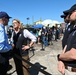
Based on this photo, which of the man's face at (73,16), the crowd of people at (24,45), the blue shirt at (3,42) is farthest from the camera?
the blue shirt at (3,42)

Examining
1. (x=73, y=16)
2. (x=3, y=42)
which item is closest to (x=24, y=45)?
(x=3, y=42)

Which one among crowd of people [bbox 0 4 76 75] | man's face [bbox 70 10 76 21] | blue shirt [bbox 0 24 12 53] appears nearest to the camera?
crowd of people [bbox 0 4 76 75]

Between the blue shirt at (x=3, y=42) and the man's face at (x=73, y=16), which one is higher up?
the man's face at (x=73, y=16)

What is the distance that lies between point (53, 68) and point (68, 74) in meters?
5.47

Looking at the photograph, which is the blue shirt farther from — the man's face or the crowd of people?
the man's face

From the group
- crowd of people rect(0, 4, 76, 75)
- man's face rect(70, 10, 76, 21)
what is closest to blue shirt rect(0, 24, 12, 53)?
crowd of people rect(0, 4, 76, 75)

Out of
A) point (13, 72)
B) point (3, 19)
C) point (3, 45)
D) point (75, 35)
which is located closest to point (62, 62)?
point (75, 35)

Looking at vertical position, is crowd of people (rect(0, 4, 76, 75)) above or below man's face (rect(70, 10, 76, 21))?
below

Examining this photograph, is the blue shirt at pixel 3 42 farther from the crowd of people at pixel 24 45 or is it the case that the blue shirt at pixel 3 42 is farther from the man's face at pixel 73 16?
the man's face at pixel 73 16

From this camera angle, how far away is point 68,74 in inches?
122

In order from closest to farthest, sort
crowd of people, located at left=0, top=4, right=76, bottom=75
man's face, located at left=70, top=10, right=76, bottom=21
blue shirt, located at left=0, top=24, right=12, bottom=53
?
crowd of people, located at left=0, top=4, right=76, bottom=75 < man's face, located at left=70, top=10, right=76, bottom=21 < blue shirt, located at left=0, top=24, right=12, bottom=53

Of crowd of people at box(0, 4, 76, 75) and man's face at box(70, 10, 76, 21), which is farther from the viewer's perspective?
man's face at box(70, 10, 76, 21)

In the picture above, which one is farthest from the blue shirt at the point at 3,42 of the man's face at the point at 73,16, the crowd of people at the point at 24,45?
the man's face at the point at 73,16

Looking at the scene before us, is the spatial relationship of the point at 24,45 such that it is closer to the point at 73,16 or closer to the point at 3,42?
the point at 3,42
